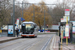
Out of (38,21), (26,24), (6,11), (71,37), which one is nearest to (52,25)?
(38,21)

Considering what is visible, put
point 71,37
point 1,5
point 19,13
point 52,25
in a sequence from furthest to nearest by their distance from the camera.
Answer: point 52,25 → point 19,13 → point 1,5 → point 71,37

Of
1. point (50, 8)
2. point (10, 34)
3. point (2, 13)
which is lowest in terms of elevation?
point (10, 34)

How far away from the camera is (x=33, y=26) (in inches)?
1355

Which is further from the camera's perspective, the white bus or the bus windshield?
the bus windshield

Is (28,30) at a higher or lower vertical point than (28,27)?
lower

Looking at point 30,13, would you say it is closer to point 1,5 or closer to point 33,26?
point 33,26

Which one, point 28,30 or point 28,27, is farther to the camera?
point 28,27

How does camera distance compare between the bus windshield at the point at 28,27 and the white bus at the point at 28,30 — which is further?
the bus windshield at the point at 28,27

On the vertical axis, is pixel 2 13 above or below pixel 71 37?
above

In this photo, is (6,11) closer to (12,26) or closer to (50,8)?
(12,26)

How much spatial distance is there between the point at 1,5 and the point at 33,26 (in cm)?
936

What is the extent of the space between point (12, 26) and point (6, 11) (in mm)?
5440

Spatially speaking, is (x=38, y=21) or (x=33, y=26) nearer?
(x=33, y=26)

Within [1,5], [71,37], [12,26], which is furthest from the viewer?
[12,26]
